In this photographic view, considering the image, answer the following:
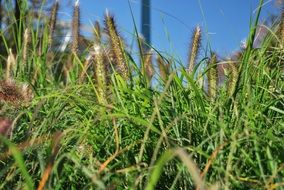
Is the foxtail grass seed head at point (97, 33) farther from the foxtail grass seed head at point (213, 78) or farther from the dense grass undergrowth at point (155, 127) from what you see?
the foxtail grass seed head at point (213, 78)

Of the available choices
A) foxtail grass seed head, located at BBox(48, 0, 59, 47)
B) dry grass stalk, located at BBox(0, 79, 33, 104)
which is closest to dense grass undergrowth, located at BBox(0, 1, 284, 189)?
dry grass stalk, located at BBox(0, 79, 33, 104)

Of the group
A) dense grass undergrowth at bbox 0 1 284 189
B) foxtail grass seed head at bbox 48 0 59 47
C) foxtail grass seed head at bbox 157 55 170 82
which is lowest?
dense grass undergrowth at bbox 0 1 284 189

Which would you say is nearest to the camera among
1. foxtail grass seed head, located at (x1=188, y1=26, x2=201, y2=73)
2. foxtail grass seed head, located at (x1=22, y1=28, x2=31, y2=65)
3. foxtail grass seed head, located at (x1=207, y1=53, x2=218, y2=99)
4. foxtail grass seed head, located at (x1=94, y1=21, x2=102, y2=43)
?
foxtail grass seed head, located at (x1=207, y1=53, x2=218, y2=99)

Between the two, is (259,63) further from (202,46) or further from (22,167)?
(22,167)

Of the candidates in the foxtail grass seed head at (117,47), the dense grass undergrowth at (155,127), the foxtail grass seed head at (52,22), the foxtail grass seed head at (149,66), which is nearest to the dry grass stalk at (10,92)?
the dense grass undergrowth at (155,127)

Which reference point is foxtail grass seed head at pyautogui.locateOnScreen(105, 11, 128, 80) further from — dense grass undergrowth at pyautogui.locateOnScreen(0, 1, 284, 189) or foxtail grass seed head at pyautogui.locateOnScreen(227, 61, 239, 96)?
foxtail grass seed head at pyautogui.locateOnScreen(227, 61, 239, 96)

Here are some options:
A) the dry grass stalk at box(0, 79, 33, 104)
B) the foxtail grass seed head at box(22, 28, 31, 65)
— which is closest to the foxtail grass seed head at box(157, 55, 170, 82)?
the dry grass stalk at box(0, 79, 33, 104)

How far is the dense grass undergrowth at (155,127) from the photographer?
140 cm

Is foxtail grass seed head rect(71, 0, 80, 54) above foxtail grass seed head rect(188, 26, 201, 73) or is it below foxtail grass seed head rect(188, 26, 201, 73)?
above

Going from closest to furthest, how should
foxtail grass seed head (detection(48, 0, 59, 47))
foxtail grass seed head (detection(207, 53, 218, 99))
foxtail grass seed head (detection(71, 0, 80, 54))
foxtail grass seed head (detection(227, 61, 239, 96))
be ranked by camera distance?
foxtail grass seed head (detection(227, 61, 239, 96))
foxtail grass seed head (detection(207, 53, 218, 99))
foxtail grass seed head (detection(71, 0, 80, 54))
foxtail grass seed head (detection(48, 0, 59, 47))

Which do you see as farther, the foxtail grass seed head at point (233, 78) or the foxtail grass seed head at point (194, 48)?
the foxtail grass seed head at point (194, 48)

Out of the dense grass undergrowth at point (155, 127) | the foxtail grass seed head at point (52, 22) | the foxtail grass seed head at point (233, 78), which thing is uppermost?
the foxtail grass seed head at point (52, 22)

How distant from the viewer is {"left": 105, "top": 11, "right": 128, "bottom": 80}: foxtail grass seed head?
199 centimetres

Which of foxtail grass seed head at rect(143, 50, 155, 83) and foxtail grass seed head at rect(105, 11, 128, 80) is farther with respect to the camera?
foxtail grass seed head at rect(143, 50, 155, 83)
